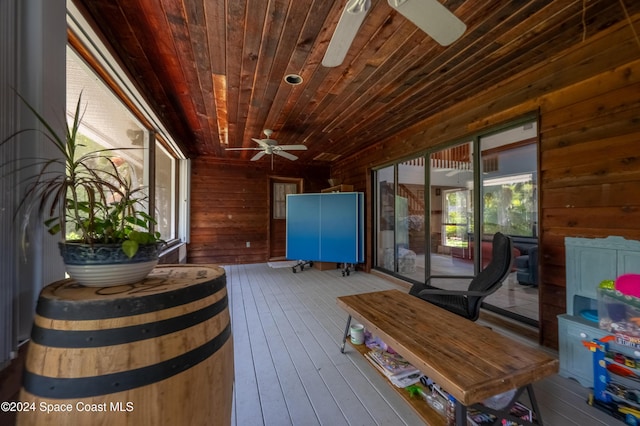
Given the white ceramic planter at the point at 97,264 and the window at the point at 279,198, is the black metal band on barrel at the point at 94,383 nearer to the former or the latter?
the white ceramic planter at the point at 97,264

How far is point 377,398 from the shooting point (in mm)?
1505

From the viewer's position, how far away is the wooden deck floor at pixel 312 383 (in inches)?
53.8

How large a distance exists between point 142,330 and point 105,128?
2.35 meters

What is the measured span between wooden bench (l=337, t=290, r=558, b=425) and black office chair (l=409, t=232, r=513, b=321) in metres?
0.31

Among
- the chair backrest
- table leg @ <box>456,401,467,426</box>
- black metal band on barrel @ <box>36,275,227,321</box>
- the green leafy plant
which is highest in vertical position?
the green leafy plant

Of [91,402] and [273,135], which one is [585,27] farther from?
[273,135]

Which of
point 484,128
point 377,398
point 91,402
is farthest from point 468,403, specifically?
point 484,128

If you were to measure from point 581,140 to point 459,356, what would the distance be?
1944 millimetres

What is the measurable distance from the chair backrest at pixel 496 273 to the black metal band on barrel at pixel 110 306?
1.96 meters

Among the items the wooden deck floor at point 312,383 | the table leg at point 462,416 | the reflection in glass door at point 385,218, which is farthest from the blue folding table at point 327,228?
the table leg at point 462,416

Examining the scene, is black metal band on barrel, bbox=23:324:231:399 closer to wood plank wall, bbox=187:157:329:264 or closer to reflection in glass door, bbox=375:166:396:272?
reflection in glass door, bbox=375:166:396:272

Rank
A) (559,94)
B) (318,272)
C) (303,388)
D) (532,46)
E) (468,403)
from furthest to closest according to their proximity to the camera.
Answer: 1. (318,272)
2. (559,94)
3. (532,46)
4. (303,388)
5. (468,403)

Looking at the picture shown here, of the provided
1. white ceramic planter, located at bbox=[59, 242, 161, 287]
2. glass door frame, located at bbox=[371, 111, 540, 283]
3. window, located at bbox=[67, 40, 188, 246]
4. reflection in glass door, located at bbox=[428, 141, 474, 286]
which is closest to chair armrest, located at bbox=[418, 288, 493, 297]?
glass door frame, located at bbox=[371, 111, 540, 283]

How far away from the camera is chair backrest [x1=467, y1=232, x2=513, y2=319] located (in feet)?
5.72
